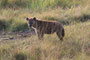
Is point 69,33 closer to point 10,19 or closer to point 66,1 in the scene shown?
point 10,19

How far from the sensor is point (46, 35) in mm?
7656

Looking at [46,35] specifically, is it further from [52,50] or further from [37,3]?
[37,3]

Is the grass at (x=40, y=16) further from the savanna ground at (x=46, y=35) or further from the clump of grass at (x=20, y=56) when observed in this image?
the clump of grass at (x=20, y=56)

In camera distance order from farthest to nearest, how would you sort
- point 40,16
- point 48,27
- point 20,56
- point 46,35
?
point 40,16, point 46,35, point 48,27, point 20,56

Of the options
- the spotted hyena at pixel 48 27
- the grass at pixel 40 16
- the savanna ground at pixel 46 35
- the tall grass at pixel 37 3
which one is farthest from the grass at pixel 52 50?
the tall grass at pixel 37 3

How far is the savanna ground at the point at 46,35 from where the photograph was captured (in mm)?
5719

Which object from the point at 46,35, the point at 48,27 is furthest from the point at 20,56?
the point at 46,35

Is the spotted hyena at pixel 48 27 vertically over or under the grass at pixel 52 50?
over

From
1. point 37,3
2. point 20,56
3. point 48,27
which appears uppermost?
point 37,3

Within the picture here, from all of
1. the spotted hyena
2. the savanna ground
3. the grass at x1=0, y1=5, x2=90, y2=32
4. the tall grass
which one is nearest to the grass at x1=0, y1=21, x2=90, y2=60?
the savanna ground

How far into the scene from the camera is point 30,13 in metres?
10.3

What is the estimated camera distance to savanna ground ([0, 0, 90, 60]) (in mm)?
5719

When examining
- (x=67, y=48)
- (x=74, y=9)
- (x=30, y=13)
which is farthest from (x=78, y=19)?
(x=67, y=48)

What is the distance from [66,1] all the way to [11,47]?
6.13 m
